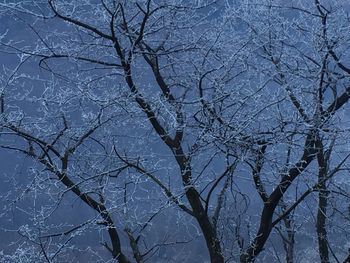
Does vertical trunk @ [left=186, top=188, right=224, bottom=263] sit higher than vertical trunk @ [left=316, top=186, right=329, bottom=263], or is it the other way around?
vertical trunk @ [left=316, top=186, right=329, bottom=263]

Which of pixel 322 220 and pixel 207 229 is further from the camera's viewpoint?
pixel 322 220

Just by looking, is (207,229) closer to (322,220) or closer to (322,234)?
(322,234)

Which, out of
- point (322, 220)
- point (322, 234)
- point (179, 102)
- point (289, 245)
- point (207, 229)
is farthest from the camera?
point (289, 245)

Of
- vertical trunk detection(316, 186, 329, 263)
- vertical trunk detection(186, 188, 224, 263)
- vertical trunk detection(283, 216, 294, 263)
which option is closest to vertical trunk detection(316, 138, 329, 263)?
vertical trunk detection(316, 186, 329, 263)

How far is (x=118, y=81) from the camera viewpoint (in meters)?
4.29

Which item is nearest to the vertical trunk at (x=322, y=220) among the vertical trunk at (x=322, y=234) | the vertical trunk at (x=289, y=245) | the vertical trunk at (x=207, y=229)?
the vertical trunk at (x=322, y=234)

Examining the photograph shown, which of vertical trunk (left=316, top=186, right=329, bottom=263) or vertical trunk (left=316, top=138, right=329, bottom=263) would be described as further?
vertical trunk (left=316, top=186, right=329, bottom=263)

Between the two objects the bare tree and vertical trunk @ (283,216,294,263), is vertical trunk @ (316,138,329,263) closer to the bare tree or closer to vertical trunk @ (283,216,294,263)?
the bare tree

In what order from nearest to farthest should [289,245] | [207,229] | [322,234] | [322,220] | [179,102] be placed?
1. [179,102]
2. [207,229]
3. [322,234]
4. [322,220]
5. [289,245]

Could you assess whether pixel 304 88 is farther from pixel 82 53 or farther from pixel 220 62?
pixel 82 53

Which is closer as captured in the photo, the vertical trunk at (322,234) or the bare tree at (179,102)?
the bare tree at (179,102)

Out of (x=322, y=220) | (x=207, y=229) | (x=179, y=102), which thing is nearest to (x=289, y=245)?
(x=322, y=220)

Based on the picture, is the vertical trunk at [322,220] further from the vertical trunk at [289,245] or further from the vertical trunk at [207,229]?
the vertical trunk at [207,229]

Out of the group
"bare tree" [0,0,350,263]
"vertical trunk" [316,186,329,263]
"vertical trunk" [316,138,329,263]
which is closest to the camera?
"bare tree" [0,0,350,263]
